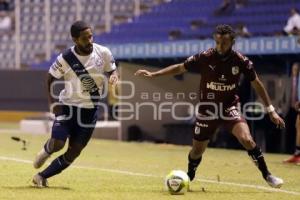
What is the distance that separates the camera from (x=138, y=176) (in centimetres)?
1203

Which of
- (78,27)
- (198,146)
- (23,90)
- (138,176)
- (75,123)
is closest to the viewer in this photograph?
(78,27)

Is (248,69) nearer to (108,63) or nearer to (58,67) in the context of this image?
(108,63)

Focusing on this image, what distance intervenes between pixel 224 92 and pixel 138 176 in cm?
272

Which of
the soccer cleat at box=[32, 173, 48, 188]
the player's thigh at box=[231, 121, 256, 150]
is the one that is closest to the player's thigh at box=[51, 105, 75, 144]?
the soccer cleat at box=[32, 173, 48, 188]

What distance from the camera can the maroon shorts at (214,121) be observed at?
9875mm

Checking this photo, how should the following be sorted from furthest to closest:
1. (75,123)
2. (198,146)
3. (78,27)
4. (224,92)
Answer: (198,146), (75,123), (224,92), (78,27)

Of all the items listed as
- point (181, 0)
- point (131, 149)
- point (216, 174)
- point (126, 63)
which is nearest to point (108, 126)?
point (126, 63)

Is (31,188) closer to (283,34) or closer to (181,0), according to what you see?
(283,34)

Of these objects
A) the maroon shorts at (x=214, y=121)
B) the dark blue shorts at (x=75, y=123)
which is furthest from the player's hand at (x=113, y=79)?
the maroon shorts at (x=214, y=121)

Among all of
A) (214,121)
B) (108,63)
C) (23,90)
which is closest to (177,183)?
(214,121)

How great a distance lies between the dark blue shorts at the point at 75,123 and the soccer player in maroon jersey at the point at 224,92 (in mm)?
812

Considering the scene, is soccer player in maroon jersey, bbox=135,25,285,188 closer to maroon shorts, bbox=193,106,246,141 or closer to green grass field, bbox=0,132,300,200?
maroon shorts, bbox=193,106,246,141

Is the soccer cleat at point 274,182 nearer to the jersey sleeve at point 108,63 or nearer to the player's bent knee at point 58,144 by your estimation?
the jersey sleeve at point 108,63

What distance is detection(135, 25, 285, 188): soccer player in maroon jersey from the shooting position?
974 cm
